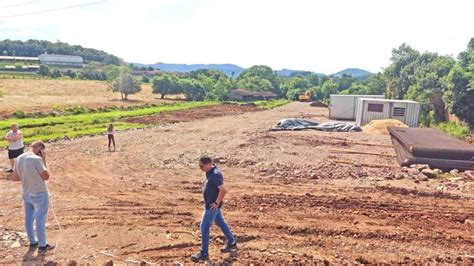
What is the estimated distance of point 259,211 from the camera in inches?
350

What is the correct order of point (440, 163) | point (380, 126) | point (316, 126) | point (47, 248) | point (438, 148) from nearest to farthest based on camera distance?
point (47, 248) < point (440, 163) < point (438, 148) < point (380, 126) < point (316, 126)

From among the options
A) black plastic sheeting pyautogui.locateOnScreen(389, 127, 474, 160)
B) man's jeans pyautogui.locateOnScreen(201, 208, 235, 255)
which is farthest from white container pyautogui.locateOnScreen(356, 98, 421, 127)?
man's jeans pyautogui.locateOnScreen(201, 208, 235, 255)

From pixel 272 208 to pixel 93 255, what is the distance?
169 inches

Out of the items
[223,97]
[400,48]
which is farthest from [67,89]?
[400,48]

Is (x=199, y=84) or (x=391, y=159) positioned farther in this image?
(x=199, y=84)

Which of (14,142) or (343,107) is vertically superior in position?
(14,142)

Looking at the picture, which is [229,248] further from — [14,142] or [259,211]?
[14,142]

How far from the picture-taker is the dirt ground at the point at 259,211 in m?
6.75

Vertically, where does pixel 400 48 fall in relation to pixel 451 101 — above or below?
above

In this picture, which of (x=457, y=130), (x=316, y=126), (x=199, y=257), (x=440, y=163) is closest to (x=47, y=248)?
(x=199, y=257)

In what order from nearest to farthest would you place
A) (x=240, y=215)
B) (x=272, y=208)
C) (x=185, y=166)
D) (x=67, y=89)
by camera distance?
(x=240, y=215) → (x=272, y=208) → (x=185, y=166) → (x=67, y=89)

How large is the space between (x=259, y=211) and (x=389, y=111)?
22.3 m

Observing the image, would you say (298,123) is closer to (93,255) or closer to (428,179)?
(428,179)

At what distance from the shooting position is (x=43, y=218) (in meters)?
6.36
